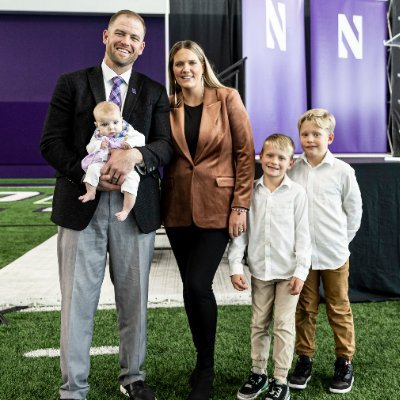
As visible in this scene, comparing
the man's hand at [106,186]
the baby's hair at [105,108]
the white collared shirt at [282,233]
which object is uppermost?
the baby's hair at [105,108]

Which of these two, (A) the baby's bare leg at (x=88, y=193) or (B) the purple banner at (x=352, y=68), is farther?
(B) the purple banner at (x=352, y=68)

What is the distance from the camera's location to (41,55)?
53.9ft

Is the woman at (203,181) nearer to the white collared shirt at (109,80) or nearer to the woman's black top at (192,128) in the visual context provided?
the woman's black top at (192,128)

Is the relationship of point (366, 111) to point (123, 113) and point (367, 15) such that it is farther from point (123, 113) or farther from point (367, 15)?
point (123, 113)

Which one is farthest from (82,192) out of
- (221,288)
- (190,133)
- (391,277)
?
(391,277)

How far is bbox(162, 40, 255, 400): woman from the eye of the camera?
193cm

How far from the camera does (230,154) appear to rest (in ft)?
6.56

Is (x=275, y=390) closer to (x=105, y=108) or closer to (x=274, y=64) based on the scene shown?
(x=105, y=108)

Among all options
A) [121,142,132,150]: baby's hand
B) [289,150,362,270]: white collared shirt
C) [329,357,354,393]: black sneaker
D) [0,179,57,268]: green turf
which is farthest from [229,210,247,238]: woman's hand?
[0,179,57,268]: green turf

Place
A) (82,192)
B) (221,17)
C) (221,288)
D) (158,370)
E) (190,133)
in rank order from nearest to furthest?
1. (82,192)
2. (190,133)
3. (158,370)
4. (221,288)
5. (221,17)

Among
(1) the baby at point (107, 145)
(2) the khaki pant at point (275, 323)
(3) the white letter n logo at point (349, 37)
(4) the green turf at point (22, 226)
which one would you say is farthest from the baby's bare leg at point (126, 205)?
(3) the white letter n logo at point (349, 37)

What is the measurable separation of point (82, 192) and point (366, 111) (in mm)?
4241

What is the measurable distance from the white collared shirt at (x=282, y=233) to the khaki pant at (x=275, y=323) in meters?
0.07

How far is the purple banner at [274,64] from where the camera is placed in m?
4.93
